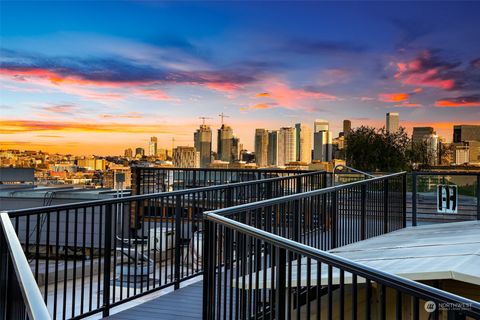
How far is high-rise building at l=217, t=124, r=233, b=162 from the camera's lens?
78.1 feet

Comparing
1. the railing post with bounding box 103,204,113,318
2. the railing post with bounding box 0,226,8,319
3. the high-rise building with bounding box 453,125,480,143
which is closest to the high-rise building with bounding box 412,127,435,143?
the high-rise building with bounding box 453,125,480,143

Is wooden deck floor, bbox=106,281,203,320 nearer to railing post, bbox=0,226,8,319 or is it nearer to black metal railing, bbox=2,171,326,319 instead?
black metal railing, bbox=2,171,326,319

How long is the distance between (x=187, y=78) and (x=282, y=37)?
6187 mm

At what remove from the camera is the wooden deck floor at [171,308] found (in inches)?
199

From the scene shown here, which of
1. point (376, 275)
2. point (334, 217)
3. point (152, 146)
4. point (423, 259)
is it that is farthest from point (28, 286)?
point (152, 146)

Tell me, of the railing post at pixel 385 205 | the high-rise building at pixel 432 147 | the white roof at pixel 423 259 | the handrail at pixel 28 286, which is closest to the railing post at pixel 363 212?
the white roof at pixel 423 259

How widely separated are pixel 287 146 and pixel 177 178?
44.1 feet

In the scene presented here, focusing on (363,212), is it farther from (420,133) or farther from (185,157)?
(420,133)

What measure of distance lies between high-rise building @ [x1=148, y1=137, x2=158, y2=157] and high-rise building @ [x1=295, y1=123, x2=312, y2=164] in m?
7.35

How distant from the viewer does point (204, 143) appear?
2528 cm

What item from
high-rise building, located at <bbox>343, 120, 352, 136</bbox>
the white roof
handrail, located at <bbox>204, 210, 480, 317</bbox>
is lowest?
the white roof

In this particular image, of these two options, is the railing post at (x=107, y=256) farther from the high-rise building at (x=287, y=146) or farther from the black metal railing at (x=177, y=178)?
the high-rise building at (x=287, y=146)

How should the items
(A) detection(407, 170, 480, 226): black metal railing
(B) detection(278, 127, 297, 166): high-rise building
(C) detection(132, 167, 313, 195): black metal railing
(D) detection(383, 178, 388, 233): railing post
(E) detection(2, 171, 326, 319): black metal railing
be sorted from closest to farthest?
(E) detection(2, 171, 326, 319): black metal railing
(D) detection(383, 178, 388, 233): railing post
(A) detection(407, 170, 480, 226): black metal railing
(C) detection(132, 167, 313, 195): black metal railing
(B) detection(278, 127, 297, 166): high-rise building

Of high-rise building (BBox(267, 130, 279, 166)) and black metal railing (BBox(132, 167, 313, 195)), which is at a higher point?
high-rise building (BBox(267, 130, 279, 166))
